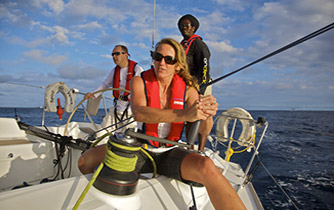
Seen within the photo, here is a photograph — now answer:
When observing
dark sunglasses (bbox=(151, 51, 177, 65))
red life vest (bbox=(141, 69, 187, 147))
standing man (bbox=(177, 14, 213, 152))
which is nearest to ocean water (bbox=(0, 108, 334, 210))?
standing man (bbox=(177, 14, 213, 152))

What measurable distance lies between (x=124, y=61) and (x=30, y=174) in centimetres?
214

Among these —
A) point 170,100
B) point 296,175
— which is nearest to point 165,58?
point 170,100

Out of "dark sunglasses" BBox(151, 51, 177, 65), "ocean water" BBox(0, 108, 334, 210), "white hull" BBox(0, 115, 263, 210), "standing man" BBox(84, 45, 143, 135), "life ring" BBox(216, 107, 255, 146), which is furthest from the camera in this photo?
"ocean water" BBox(0, 108, 334, 210)

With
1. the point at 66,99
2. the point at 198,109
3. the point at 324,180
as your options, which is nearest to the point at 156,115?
the point at 198,109

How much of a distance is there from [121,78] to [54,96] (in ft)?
4.06

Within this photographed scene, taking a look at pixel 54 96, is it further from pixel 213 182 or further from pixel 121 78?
pixel 213 182

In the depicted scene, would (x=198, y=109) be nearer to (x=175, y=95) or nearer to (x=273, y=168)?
(x=175, y=95)

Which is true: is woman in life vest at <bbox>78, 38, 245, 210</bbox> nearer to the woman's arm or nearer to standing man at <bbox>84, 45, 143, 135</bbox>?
the woman's arm

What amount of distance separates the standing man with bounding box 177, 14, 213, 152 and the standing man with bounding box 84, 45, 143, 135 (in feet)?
3.24

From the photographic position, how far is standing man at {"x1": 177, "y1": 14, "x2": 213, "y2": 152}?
2990 millimetres

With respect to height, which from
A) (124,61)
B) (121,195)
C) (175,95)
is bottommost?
(121,195)

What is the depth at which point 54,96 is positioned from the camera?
3682 millimetres

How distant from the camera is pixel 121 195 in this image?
1.02 m

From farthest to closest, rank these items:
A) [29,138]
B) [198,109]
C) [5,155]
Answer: [29,138] → [5,155] → [198,109]
